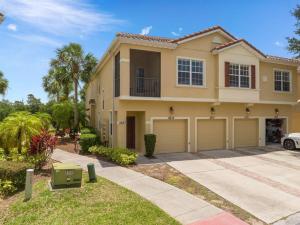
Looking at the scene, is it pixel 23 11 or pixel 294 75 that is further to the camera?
pixel 294 75

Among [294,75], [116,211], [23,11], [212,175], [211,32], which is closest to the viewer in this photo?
[116,211]

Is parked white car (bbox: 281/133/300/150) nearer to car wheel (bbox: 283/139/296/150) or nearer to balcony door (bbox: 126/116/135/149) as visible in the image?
car wheel (bbox: 283/139/296/150)

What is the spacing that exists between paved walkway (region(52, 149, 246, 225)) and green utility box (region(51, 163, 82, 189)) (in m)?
1.83

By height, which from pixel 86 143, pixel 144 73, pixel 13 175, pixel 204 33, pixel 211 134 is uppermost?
pixel 204 33

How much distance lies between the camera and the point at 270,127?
2353cm

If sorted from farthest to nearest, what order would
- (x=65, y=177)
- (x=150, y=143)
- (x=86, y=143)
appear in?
1. (x=86, y=143)
2. (x=150, y=143)
3. (x=65, y=177)

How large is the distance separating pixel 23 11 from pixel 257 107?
58.0ft

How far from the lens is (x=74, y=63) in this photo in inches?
1029

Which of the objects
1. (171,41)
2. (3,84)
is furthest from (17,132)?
(3,84)

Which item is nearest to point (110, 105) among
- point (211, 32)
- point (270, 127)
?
point (211, 32)

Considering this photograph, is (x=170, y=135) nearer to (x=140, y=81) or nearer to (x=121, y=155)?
(x=140, y=81)

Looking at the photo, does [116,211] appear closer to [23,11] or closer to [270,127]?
[23,11]

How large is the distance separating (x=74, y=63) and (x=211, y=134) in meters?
15.3

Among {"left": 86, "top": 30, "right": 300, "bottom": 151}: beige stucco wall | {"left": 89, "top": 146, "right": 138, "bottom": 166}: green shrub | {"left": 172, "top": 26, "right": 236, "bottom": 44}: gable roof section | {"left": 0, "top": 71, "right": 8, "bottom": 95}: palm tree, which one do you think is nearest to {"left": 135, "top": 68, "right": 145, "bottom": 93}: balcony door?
{"left": 86, "top": 30, "right": 300, "bottom": 151}: beige stucco wall
